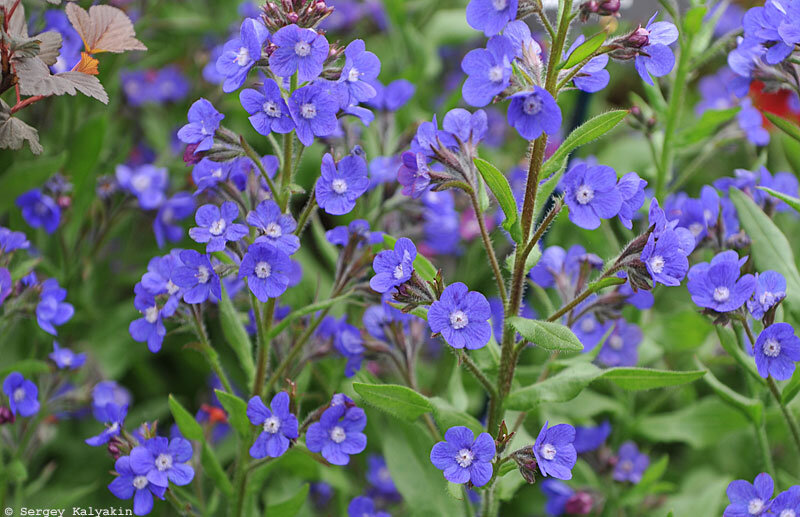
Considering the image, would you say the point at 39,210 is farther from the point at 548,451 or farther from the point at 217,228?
the point at 548,451

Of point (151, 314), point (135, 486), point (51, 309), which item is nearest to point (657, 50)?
point (151, 314)

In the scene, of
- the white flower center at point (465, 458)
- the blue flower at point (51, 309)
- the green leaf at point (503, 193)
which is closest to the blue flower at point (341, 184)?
the green leaf at point (503, 193)

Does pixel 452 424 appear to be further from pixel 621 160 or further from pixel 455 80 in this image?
pixel 455 80

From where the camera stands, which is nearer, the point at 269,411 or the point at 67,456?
the point at 269,411

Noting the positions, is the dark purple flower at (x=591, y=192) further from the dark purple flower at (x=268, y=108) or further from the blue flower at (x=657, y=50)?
the dark purple flower at (x=268, y=108)

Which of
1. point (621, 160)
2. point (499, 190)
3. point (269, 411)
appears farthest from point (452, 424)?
point (621, 160)

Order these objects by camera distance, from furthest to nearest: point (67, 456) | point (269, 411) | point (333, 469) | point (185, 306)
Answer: point (67, 456), point (333, 469), point (185, 306), point (269, 411)
